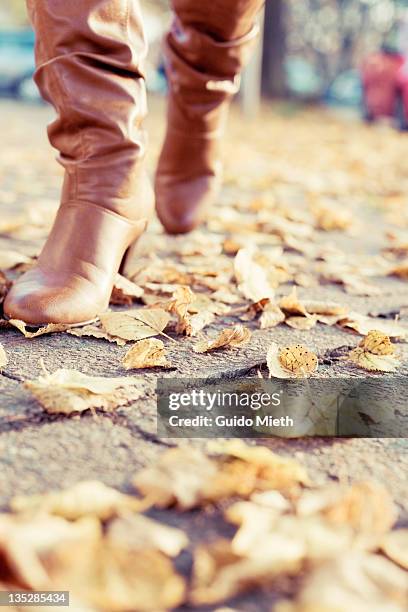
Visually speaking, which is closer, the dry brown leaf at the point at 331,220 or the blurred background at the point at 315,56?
the dry brown leaf at the point at 331,220

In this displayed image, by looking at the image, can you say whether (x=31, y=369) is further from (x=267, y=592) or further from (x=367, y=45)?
(x=367, y=45)

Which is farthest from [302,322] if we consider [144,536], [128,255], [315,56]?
[315,56]

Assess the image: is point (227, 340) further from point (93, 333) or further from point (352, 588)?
point (352, 588)

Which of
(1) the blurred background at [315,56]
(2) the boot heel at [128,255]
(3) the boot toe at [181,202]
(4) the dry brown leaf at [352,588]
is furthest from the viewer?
(1) the blurred background at [315,56]

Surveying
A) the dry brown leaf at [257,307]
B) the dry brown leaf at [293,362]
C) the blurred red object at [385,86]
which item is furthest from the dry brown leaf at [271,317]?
the blurred red object at [385,86]

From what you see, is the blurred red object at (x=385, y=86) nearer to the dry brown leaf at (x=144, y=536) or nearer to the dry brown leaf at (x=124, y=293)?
the dry brown leaf at (x=124, y=293)

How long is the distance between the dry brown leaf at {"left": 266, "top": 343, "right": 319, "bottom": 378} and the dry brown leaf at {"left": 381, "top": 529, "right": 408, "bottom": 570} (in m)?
0.46

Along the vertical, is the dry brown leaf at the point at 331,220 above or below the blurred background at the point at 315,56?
below

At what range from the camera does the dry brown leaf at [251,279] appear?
171 centimetres

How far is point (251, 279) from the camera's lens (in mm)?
1782

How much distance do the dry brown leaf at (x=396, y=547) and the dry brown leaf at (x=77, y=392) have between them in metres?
0.46

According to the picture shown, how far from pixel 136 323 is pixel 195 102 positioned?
1030 millimetres

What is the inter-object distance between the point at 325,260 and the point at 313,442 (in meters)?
1.29

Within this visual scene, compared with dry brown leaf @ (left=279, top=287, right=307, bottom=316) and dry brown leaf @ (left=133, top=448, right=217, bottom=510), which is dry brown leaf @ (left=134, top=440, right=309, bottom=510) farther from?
dry brown leaf @ (left=279, top=287, right=307, bottom=316)
